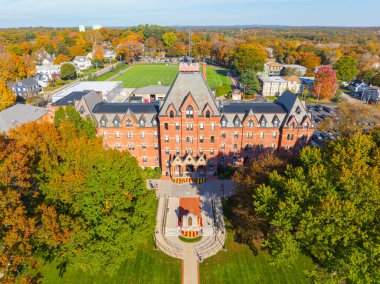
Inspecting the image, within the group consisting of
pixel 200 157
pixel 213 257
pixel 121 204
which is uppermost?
pixel 121 204

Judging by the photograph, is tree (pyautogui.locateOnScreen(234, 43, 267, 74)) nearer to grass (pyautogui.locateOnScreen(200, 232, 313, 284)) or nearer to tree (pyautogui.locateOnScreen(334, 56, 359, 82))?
tree (pyautogui.locateOnScreen(334, 56, 359, 82))

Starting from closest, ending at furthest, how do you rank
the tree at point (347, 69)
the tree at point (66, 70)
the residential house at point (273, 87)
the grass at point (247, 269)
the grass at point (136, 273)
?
the grass at point (136, 273), the grass at point (247, 269), the residential house at point (273, 87), the tree at point (347, 69), the tree at point (66, 70)

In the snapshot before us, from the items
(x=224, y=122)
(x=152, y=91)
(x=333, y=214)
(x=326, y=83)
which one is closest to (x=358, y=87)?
(x=326, y=83)

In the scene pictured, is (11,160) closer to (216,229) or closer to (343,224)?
(216,229)

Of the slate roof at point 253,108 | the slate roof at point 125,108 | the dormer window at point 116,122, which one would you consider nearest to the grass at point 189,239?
the slate roof at point 253,108

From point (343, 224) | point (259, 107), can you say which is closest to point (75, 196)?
point (343, 224)

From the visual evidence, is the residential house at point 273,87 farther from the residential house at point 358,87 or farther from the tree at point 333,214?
the tree at point 333,214
